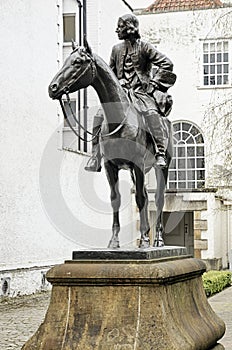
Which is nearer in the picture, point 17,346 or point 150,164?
point 150,164

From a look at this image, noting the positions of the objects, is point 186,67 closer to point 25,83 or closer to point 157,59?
point 25,83

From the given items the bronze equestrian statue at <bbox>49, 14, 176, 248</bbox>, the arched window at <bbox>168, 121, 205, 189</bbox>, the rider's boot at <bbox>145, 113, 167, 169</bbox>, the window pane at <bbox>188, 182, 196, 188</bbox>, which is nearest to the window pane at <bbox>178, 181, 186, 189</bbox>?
the arched window at <bbox>168, 121, 205, 189</bbox>

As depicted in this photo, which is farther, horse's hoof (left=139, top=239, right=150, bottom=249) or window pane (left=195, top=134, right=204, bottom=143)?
window pane (left=195, top=134, right=204, bottom=143)

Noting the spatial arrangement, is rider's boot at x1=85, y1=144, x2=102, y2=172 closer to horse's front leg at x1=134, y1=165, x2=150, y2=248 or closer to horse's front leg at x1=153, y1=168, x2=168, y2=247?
horse's front leg at x1=134, y1=165, x2=150, y2=248

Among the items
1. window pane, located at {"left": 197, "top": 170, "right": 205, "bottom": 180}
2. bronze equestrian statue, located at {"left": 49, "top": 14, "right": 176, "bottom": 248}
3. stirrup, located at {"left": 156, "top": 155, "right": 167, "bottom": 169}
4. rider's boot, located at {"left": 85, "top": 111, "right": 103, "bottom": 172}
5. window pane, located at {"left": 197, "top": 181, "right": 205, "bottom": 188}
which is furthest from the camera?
window pane, located at {"left": 197, "top": 170, "right": 205, "bottom": 180}

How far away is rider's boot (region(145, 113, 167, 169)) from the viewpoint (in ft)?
24.4

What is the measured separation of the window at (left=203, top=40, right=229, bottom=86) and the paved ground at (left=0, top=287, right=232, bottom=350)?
1025cm

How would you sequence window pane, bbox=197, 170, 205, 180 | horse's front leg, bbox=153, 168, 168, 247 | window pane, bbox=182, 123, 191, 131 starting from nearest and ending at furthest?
horse's front leg, bbox=153, 168, 168, 247, window pane, bbox=197, 170, 205, 180, window pane, bbox=182, 123, 191, 131

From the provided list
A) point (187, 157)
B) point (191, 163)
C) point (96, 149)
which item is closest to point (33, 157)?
point (96, 149)

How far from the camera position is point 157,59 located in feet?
25.8

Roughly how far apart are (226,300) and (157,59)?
916 centimetres

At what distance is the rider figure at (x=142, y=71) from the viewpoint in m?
7.61

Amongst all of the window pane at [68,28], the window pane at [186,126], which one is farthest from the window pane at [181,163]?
the window pane at [68,28]

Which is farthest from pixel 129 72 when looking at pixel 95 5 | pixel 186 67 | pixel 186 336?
pixel 186 67
